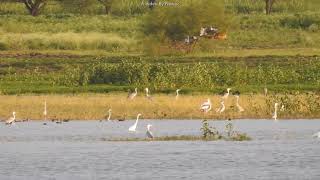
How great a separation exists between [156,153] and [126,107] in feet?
36.7

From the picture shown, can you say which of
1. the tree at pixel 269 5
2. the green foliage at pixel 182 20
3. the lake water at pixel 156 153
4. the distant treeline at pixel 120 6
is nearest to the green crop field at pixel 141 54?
the distant treeline at pixel 120 6

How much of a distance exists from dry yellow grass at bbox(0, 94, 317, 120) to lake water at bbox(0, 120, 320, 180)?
112cm

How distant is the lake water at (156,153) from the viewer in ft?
79.7

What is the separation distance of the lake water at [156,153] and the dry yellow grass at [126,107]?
1.12m

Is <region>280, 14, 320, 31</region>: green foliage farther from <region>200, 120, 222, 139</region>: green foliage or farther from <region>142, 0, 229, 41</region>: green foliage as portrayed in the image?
<region>200, 120, 222, 139</region>: green foliage

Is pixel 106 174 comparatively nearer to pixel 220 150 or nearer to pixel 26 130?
pixel 220 150

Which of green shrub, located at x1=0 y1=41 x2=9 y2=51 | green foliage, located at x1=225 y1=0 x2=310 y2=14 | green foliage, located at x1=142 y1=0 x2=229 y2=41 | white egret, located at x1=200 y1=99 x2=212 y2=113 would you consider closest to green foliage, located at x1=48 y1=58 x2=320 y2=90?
white egret, located at x1=200 y1=99 x2=212 y2=113

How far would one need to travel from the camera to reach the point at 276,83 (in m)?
48.3

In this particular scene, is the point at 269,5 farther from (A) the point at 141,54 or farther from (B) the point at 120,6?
(A) the point at 141,54

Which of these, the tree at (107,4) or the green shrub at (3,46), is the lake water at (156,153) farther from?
the tree at (107,4)

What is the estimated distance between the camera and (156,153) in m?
27.7

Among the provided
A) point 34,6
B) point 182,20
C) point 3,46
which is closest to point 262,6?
point 34,6

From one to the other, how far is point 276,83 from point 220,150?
2043 cm

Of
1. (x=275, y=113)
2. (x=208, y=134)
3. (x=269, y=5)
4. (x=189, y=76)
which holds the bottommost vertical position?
(x=208, y=134)
